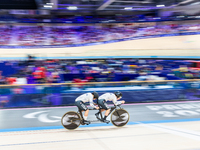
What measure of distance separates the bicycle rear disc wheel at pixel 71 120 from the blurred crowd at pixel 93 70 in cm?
580

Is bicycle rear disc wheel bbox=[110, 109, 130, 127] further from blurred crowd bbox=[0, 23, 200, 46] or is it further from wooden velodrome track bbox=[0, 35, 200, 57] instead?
blurred crowd bbox=[0, 23, 200, 46]

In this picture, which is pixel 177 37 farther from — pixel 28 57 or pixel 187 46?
pixel 28 57

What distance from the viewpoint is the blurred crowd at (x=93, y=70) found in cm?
1263

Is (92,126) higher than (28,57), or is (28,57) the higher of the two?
(28,57)

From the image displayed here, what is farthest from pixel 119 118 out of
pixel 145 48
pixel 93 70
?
pixel 145 48

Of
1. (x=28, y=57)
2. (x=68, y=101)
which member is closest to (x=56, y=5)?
(x=28, y=57)

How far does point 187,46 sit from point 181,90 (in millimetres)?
14336

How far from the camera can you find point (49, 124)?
625 centimetres

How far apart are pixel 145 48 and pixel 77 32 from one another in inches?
328

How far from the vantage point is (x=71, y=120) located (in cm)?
542

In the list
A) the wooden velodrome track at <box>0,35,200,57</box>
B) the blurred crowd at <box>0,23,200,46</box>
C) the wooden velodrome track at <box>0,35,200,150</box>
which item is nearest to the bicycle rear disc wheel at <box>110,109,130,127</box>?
the wooden velodrome track at <box>0,35,200,150</box>

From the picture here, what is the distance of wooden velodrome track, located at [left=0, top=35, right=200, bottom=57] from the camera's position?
1784 cm

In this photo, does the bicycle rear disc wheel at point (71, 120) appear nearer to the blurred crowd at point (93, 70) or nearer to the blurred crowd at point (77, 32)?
the blurred crowd at point (93, 70)

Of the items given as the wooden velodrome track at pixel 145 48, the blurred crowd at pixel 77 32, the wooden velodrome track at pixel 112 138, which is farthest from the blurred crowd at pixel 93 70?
the blurred crowd at pixel 77 32
